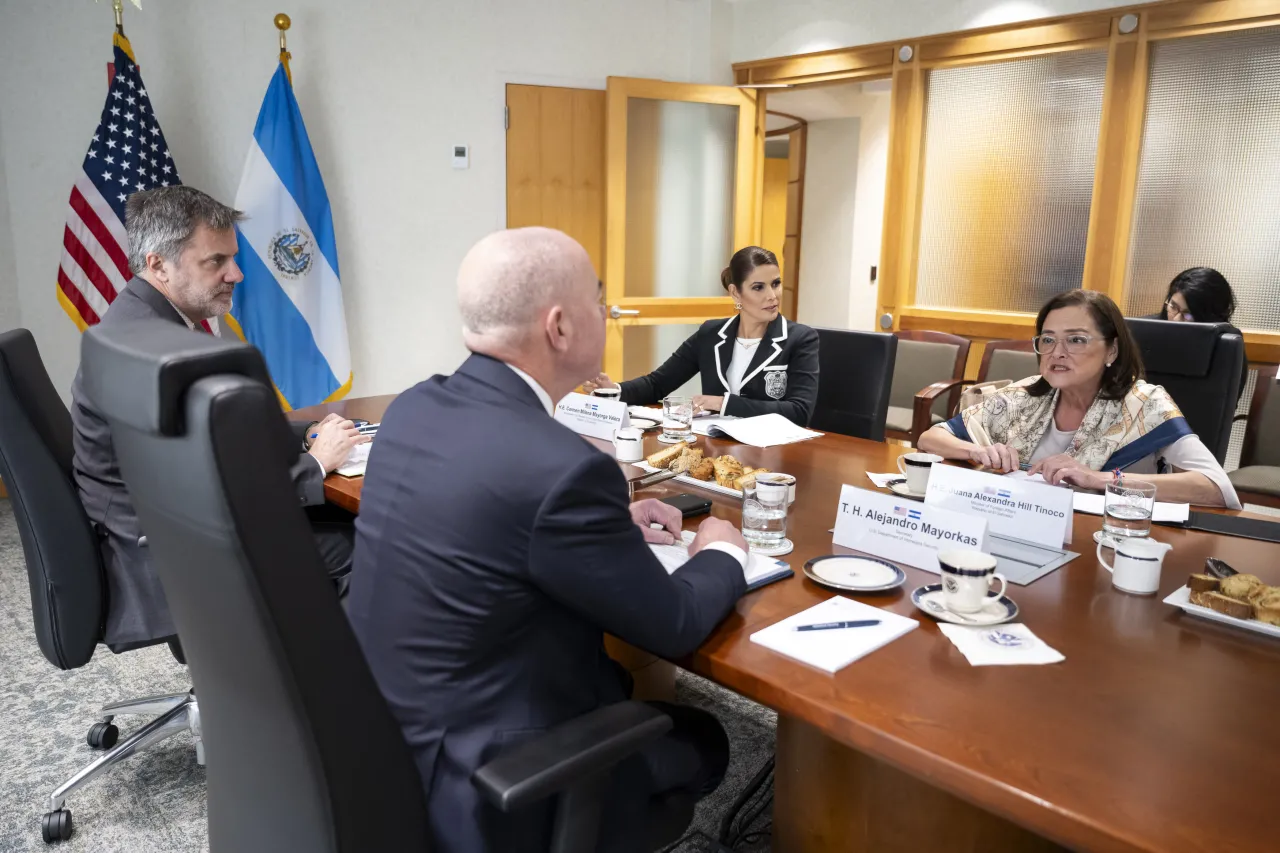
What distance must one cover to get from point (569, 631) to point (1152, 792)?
2.16 ft

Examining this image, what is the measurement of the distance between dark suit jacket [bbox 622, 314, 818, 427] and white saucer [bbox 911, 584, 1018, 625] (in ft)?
4.97

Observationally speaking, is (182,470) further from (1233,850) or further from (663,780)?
(1233,850)

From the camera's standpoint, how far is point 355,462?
2.15m

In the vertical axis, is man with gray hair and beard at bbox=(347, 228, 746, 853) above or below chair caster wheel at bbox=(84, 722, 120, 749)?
above

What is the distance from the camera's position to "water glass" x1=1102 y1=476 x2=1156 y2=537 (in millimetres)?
1554

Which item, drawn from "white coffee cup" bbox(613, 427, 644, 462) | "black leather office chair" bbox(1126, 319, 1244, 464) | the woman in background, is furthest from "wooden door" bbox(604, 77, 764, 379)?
"black leather office chair" bbox(1126, 319, 1244, 464)

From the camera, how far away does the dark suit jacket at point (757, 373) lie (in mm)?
2879

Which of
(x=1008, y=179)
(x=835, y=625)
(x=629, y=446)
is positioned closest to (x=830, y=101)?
(x=1008, y=179)

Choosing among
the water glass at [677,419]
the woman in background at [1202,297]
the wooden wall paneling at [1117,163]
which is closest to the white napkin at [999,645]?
the water glass at [677,419]

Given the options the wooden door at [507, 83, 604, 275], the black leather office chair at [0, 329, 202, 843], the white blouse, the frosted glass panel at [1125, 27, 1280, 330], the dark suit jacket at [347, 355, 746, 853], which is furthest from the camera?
the wooden door at [507, 83, 604, 275]

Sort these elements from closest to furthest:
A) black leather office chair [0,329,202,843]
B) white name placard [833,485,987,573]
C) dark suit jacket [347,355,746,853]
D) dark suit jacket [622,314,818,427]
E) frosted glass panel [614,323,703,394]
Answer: dark suit jacket [347,355,746,853] < white name placard [833,485,987,573] < black leather office chair [0,329,202,843] < dark suit jacket [622,314,818,427] < frosted glass panel [614,323,703,394]

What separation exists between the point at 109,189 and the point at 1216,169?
16.1 feet

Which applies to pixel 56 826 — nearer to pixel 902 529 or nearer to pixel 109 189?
pixel 902 529

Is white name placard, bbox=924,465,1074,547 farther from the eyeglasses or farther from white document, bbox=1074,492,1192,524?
the eyeglasses
